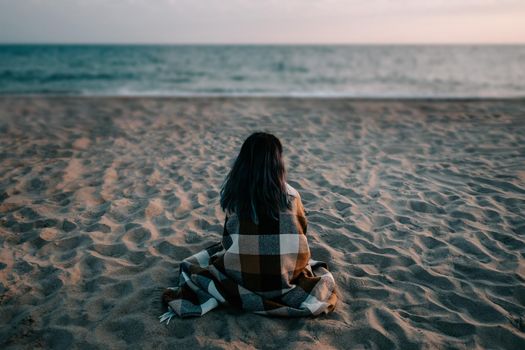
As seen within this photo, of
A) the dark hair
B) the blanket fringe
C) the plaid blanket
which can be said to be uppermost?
the dark hair

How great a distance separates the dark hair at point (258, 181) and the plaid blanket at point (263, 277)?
0.08 m

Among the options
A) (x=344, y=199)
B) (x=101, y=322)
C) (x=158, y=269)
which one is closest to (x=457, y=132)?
(x=344, y=199)

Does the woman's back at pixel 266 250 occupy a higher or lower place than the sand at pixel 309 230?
higher

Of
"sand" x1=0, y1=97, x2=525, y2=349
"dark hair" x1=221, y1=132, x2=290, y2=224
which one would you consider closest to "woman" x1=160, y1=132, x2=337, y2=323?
"dark hair" x1=221, y1=132, x2=290, y2=224

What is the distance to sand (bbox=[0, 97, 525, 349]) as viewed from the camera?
2.36 meters

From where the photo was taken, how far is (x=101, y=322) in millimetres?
2412

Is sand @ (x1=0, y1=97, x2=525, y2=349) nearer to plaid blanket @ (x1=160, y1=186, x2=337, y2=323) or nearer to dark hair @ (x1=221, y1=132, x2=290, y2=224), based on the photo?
plaid blanket @ (x1=160, y1=186, x2=337, y2=323)

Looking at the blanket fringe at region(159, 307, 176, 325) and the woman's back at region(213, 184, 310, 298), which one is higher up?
the woman's back at region(213, 184, 310, 298)

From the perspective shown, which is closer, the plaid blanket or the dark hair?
the dark hair

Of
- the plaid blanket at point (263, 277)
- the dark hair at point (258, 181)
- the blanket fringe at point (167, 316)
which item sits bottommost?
the blanket fringe at point (167, 316)

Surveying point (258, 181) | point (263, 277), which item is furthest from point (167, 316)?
point (258, 181)

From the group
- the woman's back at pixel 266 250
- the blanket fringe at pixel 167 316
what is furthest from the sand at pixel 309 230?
the woman's back at pixel 266 250

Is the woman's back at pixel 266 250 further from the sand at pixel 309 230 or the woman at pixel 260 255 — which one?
the sand at pixel 309 230

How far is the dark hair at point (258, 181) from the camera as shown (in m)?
2.25
